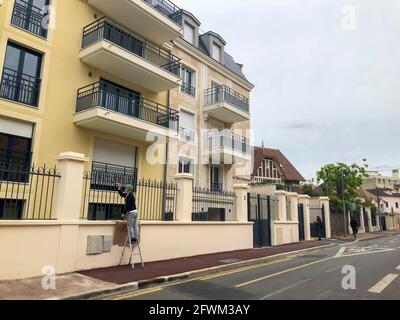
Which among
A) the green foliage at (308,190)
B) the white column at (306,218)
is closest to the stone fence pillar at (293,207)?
the white column at (306,218)

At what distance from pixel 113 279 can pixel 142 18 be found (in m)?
13.0

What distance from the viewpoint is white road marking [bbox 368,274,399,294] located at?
7.05 meters

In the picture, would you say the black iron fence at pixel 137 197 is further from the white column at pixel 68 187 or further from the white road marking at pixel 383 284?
the white road marking at pixel 383 284

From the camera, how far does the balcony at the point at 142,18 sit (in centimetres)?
1528

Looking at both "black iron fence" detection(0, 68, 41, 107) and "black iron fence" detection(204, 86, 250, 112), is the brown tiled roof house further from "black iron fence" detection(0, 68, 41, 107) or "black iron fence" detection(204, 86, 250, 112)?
"black iron fence" detection(0, 68, 41, 107)

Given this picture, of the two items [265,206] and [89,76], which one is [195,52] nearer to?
[89,76]

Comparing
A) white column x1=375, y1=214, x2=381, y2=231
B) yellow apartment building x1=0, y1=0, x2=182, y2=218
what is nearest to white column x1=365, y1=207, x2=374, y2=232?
white column x1=375, y1=214, x2=381, y2=231

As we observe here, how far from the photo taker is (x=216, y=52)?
23969 mm

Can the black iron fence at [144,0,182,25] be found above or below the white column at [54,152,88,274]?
above

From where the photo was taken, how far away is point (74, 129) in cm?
1402

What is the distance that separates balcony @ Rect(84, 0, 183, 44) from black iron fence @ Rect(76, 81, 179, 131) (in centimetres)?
341

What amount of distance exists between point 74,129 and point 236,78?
14.3 meters

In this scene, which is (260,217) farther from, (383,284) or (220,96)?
(383,284)
